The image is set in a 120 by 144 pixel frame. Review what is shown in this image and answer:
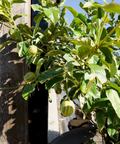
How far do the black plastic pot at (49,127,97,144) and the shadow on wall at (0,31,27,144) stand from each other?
25cm

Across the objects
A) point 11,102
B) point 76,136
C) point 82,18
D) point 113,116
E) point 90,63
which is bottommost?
point 76,136

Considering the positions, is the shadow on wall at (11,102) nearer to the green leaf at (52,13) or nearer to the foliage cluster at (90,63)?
the foliage cluster at (90,63)

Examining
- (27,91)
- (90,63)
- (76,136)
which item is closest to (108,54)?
(90,63)

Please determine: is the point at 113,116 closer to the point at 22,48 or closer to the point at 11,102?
the point at 22,48

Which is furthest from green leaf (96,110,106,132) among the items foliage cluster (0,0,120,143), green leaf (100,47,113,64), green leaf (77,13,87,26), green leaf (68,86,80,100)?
green leaf (77,13,87,26)

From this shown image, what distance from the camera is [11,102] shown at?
81 cm

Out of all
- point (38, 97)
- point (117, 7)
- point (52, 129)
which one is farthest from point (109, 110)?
point (52, 129)

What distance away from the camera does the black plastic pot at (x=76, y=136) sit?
0.75 metres

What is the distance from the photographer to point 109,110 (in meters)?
0.48

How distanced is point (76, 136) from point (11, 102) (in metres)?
0.46

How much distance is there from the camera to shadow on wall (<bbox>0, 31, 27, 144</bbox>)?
789mm

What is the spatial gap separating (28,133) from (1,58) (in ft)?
1.68

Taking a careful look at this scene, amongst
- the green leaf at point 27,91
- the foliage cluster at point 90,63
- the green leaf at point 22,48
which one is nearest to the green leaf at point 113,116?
the foliage cluster at point 90,63

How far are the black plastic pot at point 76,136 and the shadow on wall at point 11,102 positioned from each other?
0.25 meters
